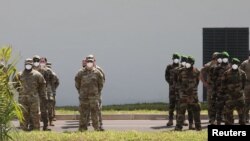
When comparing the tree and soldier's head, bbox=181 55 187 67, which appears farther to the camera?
soldier's head, bbox=181 55 187 67

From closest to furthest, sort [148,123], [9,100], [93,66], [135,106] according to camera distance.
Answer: [9,100]
[93,66]
[148,123]
[135,106]

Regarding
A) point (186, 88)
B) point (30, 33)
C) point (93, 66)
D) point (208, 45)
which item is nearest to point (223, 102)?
point (186, 88)

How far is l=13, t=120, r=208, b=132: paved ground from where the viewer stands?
647 inches

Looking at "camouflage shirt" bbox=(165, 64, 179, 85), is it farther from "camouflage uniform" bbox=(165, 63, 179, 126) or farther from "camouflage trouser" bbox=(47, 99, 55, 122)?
"camouflage trouser" bbox=(47, 99, 55, 122)

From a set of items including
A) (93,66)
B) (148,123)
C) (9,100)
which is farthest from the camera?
(148,123)

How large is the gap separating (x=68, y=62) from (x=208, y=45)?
168 inches

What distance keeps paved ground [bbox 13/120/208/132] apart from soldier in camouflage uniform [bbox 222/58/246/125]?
1183mm

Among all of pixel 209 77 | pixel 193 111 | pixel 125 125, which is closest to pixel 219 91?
pixel 193 111

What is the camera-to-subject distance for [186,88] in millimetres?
15180

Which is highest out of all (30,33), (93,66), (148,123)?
(30,33)

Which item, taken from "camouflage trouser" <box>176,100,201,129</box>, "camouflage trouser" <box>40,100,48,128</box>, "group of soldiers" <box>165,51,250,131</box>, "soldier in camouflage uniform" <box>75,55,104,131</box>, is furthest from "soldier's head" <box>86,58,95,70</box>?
"camouflage trouser" <box>176,100,201,129</box>

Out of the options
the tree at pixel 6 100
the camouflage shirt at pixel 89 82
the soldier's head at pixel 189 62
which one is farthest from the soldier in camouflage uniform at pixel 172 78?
the tree at pixel 6 100

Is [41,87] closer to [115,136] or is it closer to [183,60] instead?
[183,60]

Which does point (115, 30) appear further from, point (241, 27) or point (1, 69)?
point (1, 69)
